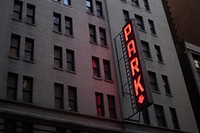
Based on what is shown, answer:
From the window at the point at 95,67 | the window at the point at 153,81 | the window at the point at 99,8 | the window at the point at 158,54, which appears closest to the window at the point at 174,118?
the window at the point at 153,81

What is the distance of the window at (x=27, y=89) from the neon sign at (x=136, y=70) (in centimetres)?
857

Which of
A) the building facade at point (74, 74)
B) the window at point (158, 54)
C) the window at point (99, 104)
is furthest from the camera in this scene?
the window at point (158, 54)

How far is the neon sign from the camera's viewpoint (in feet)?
82.1

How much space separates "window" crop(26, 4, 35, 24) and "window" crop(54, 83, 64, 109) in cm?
655

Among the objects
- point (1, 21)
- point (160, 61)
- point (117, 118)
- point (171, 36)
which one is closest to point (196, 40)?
point (171, 36)

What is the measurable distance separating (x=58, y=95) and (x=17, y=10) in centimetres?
874

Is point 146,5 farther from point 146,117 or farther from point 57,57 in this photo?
point 57,57

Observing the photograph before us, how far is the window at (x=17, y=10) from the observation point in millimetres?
27678

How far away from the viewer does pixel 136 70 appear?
26922 millimetres

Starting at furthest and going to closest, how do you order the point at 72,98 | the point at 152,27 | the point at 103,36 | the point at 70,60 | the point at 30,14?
the point at 152,27
the point at 103,36
the point at 30,14
the point at 70,60
the point at 72,98

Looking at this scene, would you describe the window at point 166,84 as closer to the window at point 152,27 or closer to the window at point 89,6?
the window at point 152,27

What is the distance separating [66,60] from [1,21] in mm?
6408

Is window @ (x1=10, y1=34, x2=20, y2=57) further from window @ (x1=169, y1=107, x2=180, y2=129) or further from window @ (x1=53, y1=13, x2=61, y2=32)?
window @ (x1=169, y1=107, x2=180, y2=129)

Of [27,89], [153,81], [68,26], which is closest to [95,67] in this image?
[68,26]
